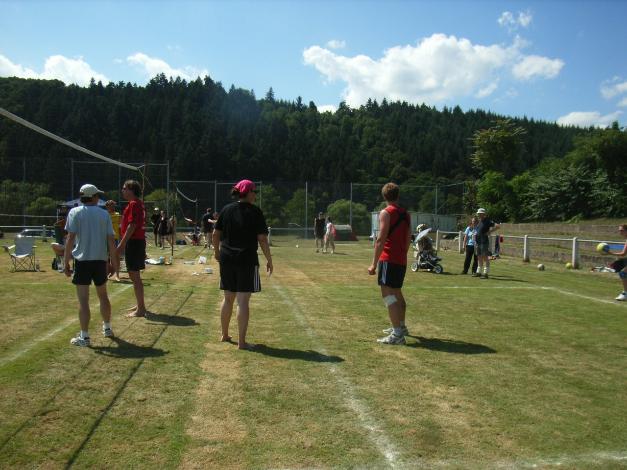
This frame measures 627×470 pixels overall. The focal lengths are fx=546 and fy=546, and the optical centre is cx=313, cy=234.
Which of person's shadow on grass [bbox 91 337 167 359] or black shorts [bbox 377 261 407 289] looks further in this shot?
black shorts [bbox 377 261 407 289]

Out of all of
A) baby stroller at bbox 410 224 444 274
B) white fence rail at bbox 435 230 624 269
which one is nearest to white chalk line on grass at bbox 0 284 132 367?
baby stroller at bbox 410 224 444 274

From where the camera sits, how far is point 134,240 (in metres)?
8.30

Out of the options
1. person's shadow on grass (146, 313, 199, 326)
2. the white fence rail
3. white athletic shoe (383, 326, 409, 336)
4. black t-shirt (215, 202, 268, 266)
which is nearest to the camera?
black t-shirt (215, 202, 268, 266)

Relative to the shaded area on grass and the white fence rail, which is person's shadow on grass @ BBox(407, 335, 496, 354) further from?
the white fence rail

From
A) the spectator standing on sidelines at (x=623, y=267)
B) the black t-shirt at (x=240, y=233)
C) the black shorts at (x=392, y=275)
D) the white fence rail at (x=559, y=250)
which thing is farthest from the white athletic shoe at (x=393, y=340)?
the white fence rail at (x=559, y=250)

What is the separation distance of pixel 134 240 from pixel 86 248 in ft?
6.71

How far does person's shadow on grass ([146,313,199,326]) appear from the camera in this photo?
7735 mm

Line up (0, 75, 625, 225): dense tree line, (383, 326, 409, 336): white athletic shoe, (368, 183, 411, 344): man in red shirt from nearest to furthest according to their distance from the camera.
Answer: (368, 183, 411, 344): man in red shirt, (383, 326, 409, 336): white athletic shoe, (0, 75, 625, 225): dense tree line

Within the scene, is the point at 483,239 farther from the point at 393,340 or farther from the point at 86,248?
the point at 86,248

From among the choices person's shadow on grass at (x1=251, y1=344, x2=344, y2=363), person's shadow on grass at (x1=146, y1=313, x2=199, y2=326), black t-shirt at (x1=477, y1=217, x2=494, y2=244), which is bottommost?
person's shadow on grass at (x1=146, y1=313, x2=199, y2=326)

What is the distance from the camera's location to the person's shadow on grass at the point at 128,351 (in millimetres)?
5891

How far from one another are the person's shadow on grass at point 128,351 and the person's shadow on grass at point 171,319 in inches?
53.3

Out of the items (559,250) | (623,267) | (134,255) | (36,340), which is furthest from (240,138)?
(36,340)

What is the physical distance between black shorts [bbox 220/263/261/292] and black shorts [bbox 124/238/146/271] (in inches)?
97.8
